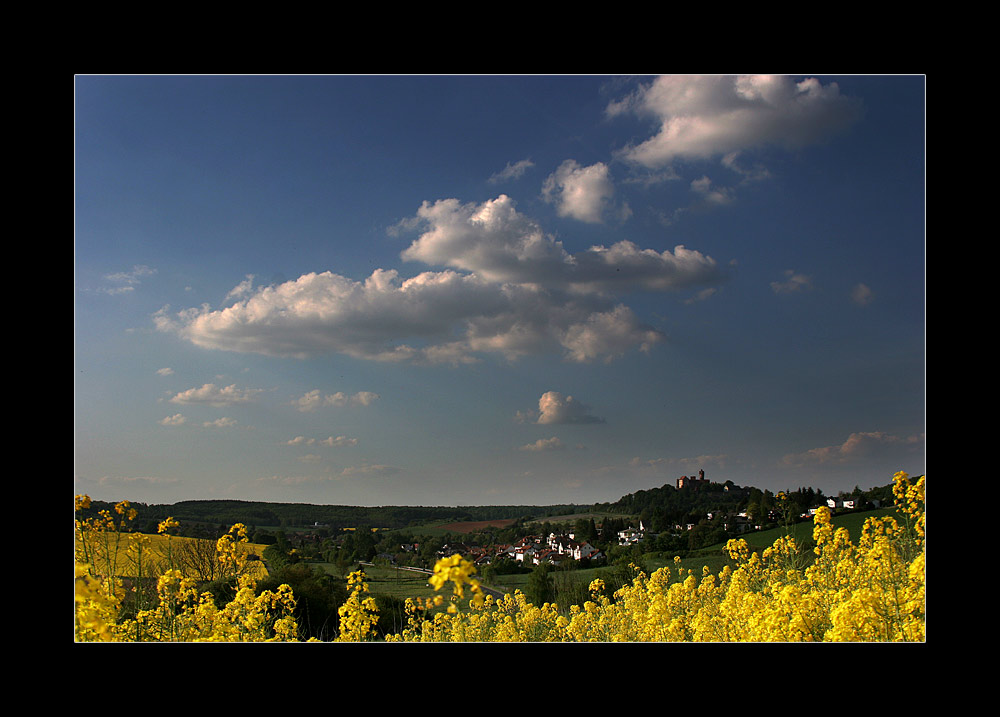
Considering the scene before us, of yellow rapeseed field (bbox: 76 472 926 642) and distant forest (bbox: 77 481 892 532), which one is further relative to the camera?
distant forest (bbox: 77 481 892 532)

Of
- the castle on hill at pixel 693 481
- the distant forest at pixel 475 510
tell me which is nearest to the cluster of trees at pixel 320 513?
the distant forest at pixel 475 510

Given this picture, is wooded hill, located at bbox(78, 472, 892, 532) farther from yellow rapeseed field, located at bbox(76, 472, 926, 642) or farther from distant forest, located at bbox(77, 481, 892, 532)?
yellow rapeseed field, located at bbox(76, 472, 926, 642)

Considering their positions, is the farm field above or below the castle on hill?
below

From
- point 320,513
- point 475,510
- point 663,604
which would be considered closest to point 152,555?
point 320,513

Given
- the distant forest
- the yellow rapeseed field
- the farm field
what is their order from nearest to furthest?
the yellow rapeseed field, the farm field, the distant forest

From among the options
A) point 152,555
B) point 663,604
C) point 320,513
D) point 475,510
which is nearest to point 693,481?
point 663,604

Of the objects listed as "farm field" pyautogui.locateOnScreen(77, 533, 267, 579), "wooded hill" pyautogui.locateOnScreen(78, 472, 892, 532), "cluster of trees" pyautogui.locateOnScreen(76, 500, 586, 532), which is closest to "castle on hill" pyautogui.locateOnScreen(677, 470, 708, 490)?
"wooded hill" pyautogui.locateOnScreen(78, 472, 892, 532)

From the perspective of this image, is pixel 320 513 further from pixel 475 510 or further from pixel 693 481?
pixel 693 481

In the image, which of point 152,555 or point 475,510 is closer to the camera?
point 152,555

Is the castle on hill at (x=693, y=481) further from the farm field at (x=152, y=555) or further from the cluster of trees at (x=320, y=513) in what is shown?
the farm field at (x=152, y=555)

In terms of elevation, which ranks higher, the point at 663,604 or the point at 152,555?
the point at 152,555

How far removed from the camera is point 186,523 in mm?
6078

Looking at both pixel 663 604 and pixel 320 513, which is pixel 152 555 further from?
pixel 663 604
